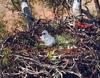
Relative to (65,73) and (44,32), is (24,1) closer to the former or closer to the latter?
(44,32)

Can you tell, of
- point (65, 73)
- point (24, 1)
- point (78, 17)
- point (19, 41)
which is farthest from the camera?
point (24, 1)

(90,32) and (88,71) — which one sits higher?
(90,32)

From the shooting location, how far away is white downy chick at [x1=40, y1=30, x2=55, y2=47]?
8.02 meters

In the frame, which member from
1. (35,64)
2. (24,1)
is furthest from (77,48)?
(24,1)

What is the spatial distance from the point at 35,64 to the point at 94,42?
101 cm

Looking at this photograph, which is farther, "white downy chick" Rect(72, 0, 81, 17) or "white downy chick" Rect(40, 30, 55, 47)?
"white downy chick" Rect(72, 0, 81, 17)

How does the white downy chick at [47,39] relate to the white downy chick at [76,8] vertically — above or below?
below

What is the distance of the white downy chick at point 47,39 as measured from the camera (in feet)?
26.3

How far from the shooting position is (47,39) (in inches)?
316

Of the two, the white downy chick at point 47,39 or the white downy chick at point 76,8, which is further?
the white downy chick at point 76,8

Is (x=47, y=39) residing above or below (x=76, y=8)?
below

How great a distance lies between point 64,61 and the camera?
7492 mm

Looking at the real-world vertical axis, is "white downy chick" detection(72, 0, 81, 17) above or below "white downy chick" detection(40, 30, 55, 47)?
above

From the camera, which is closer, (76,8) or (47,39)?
(47,39)
